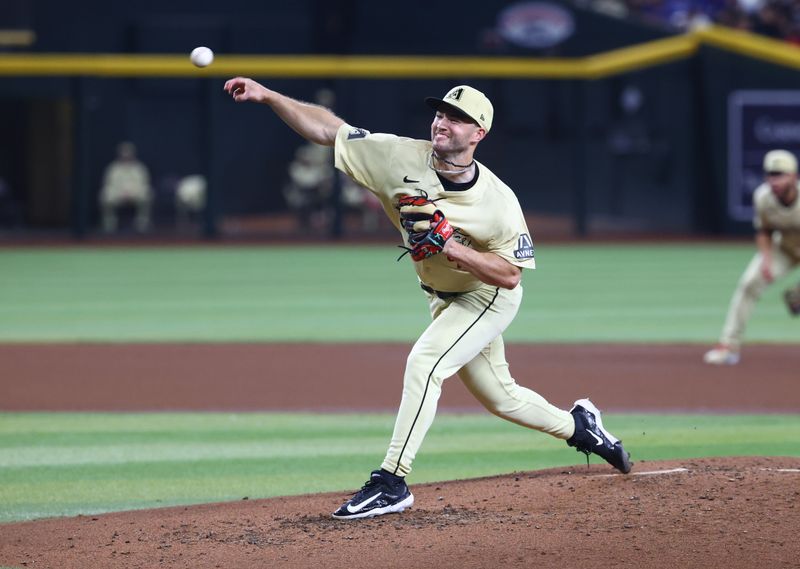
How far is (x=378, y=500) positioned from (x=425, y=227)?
46.5 inches

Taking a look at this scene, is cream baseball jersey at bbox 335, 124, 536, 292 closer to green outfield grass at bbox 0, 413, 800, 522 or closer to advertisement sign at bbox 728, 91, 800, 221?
green outfield grass at bbox 0, 413, 800, 522

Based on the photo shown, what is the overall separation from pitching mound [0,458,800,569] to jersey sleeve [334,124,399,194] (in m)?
1.45

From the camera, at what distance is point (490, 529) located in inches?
213

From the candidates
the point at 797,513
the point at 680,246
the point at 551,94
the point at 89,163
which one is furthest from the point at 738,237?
the point at 797,513

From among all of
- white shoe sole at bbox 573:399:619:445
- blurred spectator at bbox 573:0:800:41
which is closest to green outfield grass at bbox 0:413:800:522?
white shoe sole at bbox 573:399:619:445

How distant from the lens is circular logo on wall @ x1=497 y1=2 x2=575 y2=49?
30.5 metres

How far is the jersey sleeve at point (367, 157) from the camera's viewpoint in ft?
18.9

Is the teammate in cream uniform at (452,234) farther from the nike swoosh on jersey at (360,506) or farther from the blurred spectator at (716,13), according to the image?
the blurred spectator at (716,13)

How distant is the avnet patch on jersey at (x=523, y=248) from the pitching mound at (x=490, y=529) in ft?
3.57

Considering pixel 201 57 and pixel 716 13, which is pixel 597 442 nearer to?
pixel 201 57

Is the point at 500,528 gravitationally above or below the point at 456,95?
below

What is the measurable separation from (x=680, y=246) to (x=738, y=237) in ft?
4.08

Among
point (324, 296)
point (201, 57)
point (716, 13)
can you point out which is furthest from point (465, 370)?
point (716, 13)

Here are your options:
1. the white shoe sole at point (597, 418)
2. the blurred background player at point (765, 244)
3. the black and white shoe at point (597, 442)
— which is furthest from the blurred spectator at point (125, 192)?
the black and white shoe at point (597, 442)
